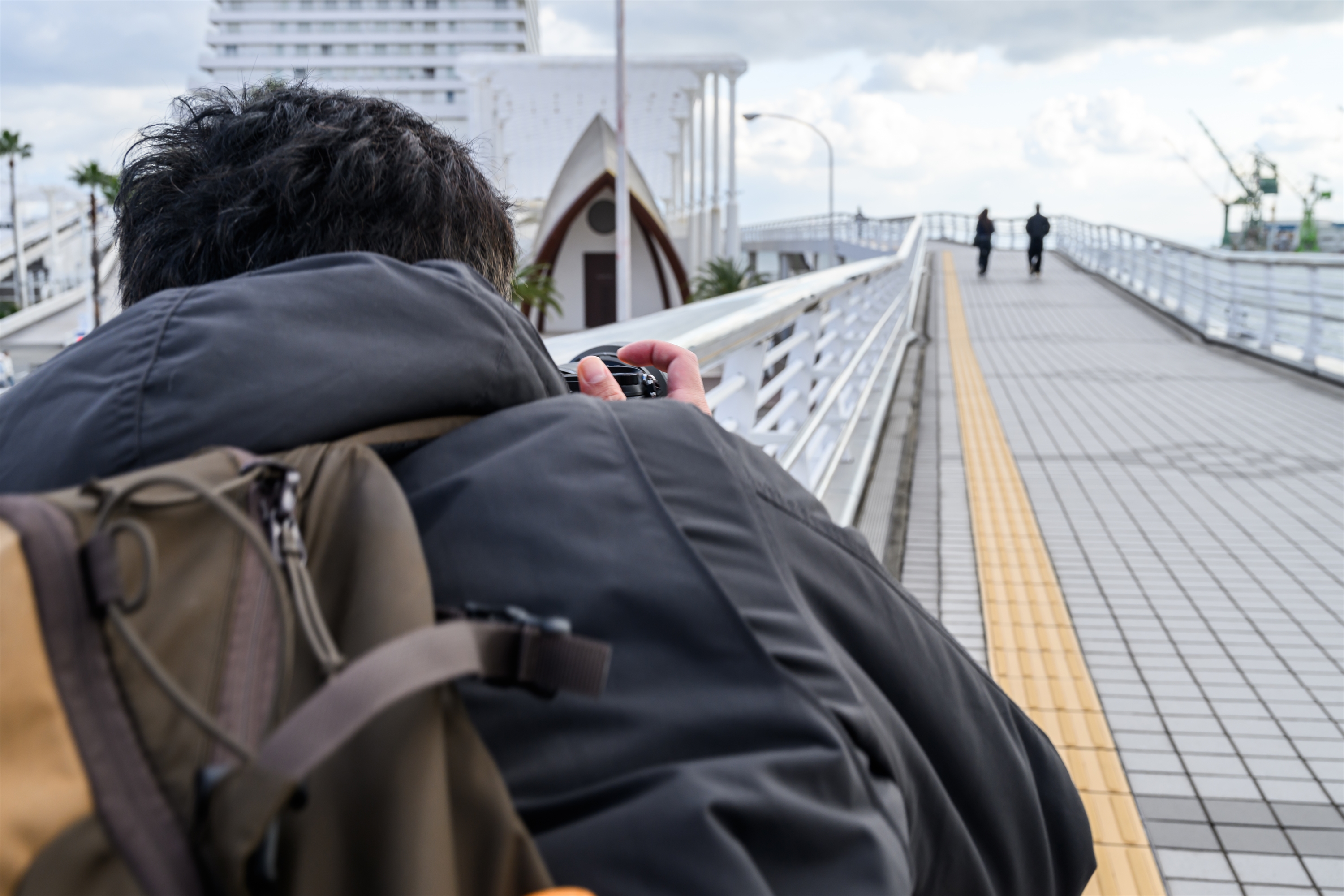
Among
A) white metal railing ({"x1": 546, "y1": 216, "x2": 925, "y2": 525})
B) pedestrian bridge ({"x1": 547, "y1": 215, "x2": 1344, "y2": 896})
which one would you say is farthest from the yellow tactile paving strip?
white metal railing ({"x1": 546, "y1": 216, "x2": 925, "y2": 525})

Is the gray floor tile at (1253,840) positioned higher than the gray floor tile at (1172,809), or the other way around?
Result: the gray floor tile at (1172,809)

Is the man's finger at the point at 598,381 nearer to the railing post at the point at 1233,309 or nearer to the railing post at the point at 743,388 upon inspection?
the railing post at the point at 743,388

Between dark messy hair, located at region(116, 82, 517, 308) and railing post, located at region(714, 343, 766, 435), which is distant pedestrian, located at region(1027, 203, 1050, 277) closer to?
railing post, located at region(714, 343, 766, 435)

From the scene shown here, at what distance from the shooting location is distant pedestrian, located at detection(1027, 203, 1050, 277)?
21828 millimetres

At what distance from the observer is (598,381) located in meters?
1.23

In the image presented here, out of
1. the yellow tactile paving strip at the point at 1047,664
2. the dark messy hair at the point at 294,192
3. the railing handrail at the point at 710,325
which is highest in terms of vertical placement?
the dark messy hair at the point at 294,192

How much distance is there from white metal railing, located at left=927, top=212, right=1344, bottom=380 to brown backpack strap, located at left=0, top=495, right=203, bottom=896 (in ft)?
33.5

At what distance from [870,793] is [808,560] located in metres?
0.20

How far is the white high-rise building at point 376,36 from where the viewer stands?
293 ft

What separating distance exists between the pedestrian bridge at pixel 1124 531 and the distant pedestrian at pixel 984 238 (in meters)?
12.5

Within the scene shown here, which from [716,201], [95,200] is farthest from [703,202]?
[95,200]

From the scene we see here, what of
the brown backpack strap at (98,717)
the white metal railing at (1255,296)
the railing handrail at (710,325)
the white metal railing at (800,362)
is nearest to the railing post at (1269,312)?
the white metal railing at (1255,296)

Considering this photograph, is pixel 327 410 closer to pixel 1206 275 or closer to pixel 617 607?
pixel 617 607

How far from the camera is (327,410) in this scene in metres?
0.82
